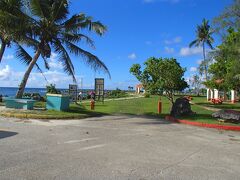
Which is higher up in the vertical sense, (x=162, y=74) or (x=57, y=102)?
(x=162, y=74)

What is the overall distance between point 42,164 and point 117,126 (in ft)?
23.2

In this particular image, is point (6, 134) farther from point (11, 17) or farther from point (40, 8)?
point (40, 8)

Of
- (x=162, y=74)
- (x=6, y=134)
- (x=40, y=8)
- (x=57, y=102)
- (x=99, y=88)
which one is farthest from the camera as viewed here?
(x=99, y=88)

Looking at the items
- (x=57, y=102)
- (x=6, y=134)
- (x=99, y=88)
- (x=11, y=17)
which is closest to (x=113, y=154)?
(x=6, y=134)

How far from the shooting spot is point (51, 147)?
8.52 meters

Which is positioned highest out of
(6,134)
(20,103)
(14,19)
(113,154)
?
(14,19)

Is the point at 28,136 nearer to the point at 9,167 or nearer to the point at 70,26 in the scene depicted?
the point at 9,167

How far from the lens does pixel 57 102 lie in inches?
695

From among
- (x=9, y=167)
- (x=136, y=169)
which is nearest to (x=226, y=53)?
(x=136, y=169)

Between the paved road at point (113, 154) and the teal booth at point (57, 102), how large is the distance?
16.9ft

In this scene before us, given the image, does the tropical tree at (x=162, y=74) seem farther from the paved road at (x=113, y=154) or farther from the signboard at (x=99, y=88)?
the signboard at (x=99, y=88)

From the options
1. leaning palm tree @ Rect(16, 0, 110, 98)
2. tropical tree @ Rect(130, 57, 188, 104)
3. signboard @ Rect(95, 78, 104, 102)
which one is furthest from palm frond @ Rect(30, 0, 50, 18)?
signboard @ Rect(95, 78, 104, 102)

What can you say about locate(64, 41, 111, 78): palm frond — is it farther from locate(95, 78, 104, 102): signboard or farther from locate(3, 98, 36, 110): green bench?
locate(95, 78, 104, 102): signboard

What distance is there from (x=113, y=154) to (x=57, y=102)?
10198mm
